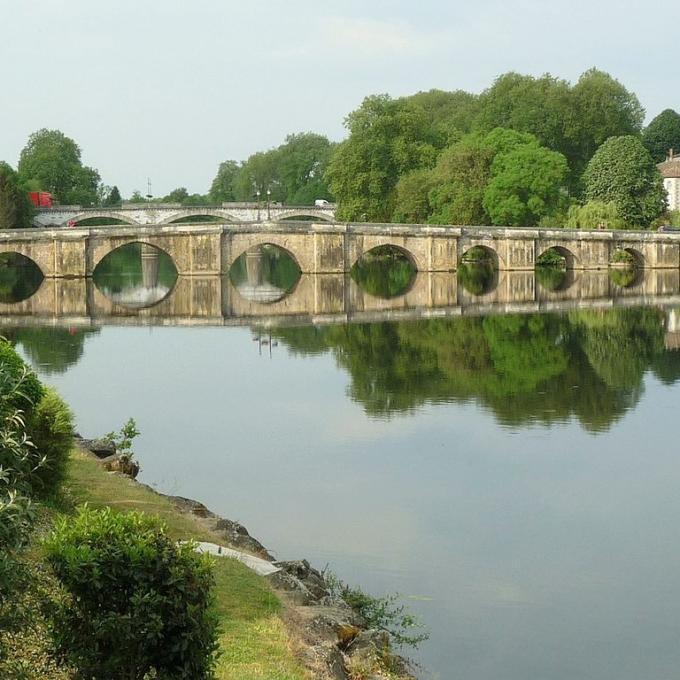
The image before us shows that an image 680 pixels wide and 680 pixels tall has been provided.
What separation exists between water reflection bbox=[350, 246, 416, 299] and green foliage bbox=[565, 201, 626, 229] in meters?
8.12

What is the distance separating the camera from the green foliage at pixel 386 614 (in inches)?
419

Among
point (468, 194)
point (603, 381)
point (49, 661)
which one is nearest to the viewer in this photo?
point (49, 661)

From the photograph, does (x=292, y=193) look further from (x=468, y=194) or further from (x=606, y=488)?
(x=606, y=488)

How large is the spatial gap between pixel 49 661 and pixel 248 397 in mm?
16421

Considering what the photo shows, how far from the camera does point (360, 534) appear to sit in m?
13.5

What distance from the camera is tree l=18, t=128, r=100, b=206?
9756 centimetres

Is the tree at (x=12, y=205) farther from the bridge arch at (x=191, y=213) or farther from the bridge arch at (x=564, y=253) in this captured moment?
the bridge arch at (x=564, y=253)

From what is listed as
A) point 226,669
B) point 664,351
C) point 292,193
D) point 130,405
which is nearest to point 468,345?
point 664,351

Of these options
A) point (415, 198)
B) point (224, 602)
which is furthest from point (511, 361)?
point (415, 198)

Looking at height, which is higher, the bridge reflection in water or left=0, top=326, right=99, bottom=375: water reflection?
the bridge reflection in water

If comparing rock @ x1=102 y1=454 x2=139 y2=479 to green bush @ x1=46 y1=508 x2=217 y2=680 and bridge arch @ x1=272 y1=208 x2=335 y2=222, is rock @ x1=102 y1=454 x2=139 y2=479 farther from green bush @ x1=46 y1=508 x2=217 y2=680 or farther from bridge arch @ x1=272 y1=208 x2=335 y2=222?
bridge arch @ x1=272 y1=208 x2=335 y2=222

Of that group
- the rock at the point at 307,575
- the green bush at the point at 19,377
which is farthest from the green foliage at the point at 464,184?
the green bush at the point at 19,377

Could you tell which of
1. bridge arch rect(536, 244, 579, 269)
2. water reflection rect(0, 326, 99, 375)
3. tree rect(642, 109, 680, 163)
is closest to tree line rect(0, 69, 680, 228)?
bridge arch rect(536, 244, 579, 269)

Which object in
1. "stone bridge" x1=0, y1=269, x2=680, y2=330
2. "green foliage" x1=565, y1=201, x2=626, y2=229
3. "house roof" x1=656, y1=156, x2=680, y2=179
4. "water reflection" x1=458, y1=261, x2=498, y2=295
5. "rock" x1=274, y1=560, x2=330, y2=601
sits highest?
"house roof" x1=656, y1=156, x2=680, y2=179
